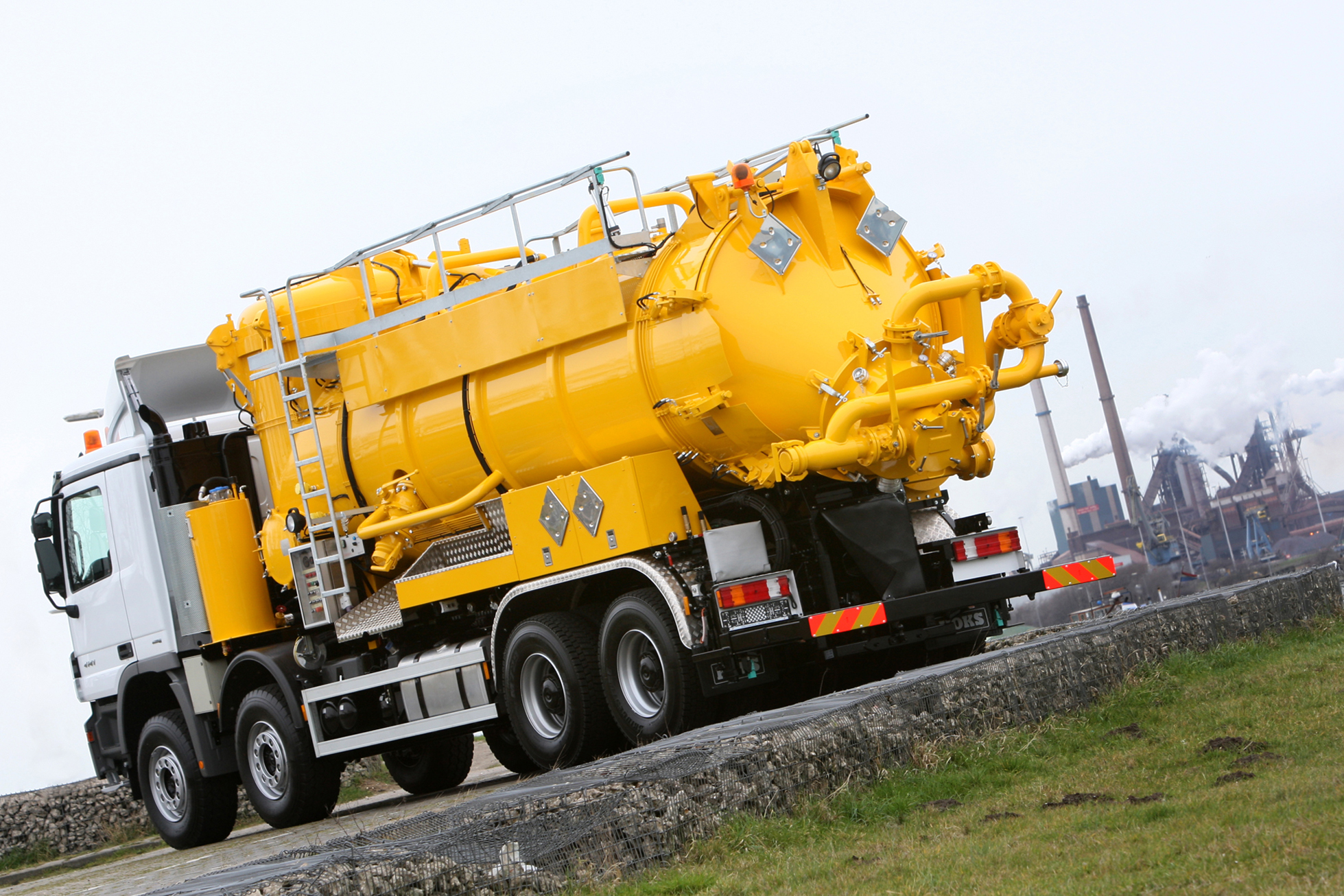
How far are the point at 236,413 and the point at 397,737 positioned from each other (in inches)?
145

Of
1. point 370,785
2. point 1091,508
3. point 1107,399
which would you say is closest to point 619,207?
point 370,785

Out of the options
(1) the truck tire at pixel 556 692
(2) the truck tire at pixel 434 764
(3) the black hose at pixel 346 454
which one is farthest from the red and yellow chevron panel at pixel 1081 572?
(2) the truck tire at pixel 434 764

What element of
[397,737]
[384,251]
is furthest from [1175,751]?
[384,251]

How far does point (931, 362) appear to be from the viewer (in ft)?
28.4

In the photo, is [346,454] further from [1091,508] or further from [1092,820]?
[1091,508]

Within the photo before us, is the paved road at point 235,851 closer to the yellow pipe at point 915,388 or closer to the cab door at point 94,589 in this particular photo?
the cab door at point 94,589

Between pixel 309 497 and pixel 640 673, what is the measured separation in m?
3.48

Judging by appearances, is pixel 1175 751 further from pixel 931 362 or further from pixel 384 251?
pixel 384 251

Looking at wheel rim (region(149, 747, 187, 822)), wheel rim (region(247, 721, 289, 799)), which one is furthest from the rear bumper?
wheel rim (region(149, 747, 187, 822))

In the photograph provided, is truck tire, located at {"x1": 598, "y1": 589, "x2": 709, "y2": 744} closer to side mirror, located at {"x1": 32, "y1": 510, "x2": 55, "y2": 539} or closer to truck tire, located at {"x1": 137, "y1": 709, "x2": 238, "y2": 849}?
truck tire, located at {"x1": 137, "y1": 709, "x2": 238, "y2": 849}

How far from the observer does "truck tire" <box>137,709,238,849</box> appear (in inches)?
464

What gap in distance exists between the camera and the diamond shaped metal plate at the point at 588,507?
29.5 feet

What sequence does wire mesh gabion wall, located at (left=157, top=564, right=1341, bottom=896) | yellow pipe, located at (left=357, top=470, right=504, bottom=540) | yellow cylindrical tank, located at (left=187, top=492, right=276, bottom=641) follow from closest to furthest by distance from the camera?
wire mesh gabion wall, located at (left=157, top=564, right=1341, bottom=896) → yellow pipe, located at (left=357, top=470, right=504, bottom=540) → yellow cylindrical tank, located at (left=187, top=492, right=276, bottom=641)

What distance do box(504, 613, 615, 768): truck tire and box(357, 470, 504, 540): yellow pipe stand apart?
99 cm
